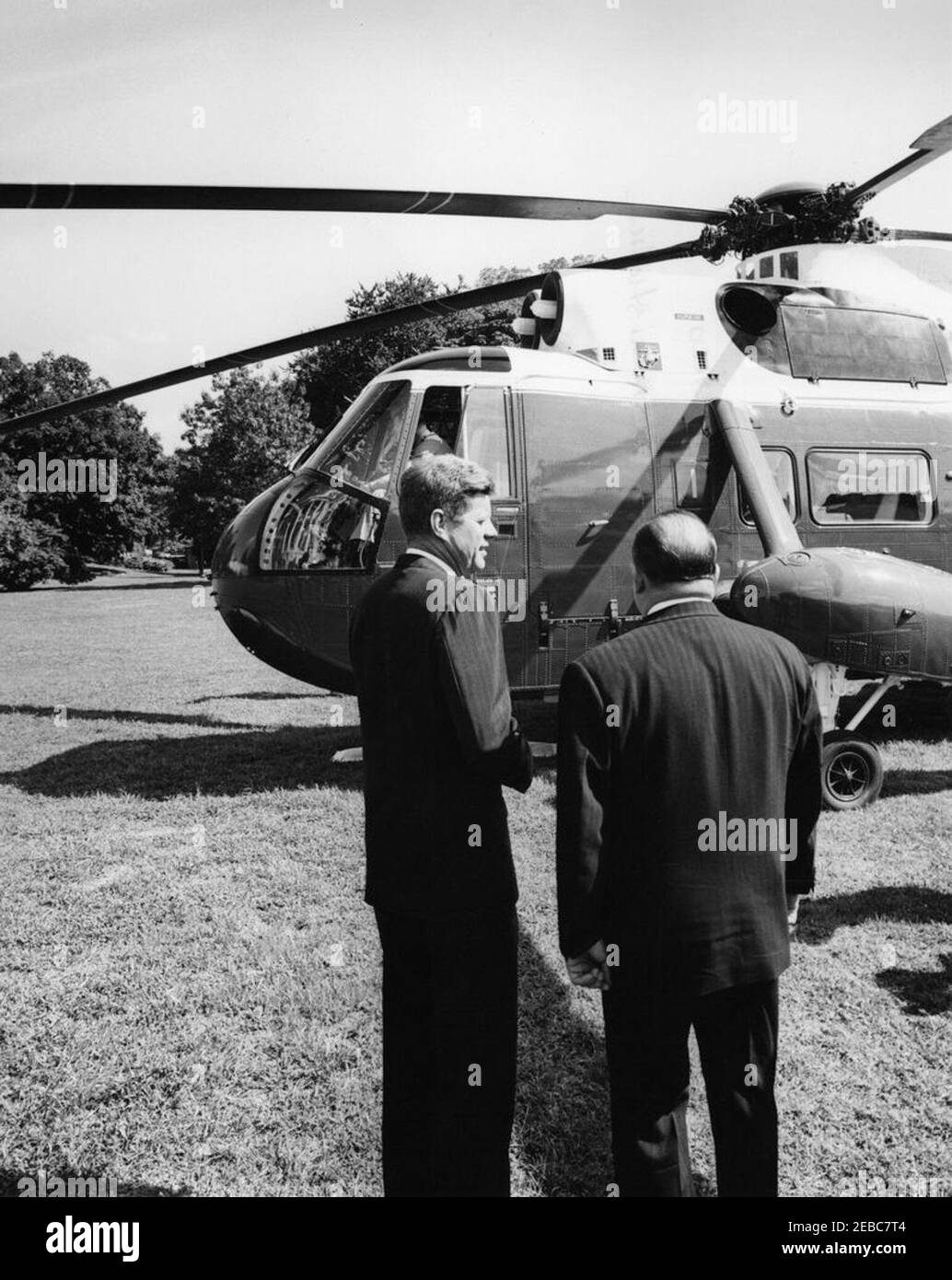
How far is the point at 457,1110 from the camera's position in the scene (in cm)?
246

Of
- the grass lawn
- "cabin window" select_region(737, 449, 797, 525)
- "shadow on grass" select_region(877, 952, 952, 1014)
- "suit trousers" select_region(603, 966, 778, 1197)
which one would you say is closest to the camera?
"suit trousers" select_region(603, 966, 778, 1197)

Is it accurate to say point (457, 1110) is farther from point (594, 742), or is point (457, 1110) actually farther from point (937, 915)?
point (937, 915)

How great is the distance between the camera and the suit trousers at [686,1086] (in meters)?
2.34

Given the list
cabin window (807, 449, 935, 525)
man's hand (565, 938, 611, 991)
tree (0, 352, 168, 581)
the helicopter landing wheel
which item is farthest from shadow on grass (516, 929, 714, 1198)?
tree (0, 352, 168, 581)

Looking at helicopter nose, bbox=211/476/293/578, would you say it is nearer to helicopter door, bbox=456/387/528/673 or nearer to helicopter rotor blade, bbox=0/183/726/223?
helicopter door, bbox=456/387/528/673

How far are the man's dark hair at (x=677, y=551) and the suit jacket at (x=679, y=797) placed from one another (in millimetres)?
90

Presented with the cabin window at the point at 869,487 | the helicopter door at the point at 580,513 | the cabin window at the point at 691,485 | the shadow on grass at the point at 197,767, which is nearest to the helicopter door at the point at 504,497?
the helicopter door at the point at 580,513

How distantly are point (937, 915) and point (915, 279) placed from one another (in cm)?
633

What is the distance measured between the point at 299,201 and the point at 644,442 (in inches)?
138

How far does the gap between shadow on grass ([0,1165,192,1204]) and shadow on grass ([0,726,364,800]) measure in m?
4.58

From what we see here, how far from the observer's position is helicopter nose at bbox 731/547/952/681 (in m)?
6.32

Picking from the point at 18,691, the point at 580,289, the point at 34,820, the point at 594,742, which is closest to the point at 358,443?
the point at 580,289

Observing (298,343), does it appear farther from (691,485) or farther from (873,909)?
(873,909)

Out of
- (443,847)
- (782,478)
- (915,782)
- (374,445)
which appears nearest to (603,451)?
(782,478)
